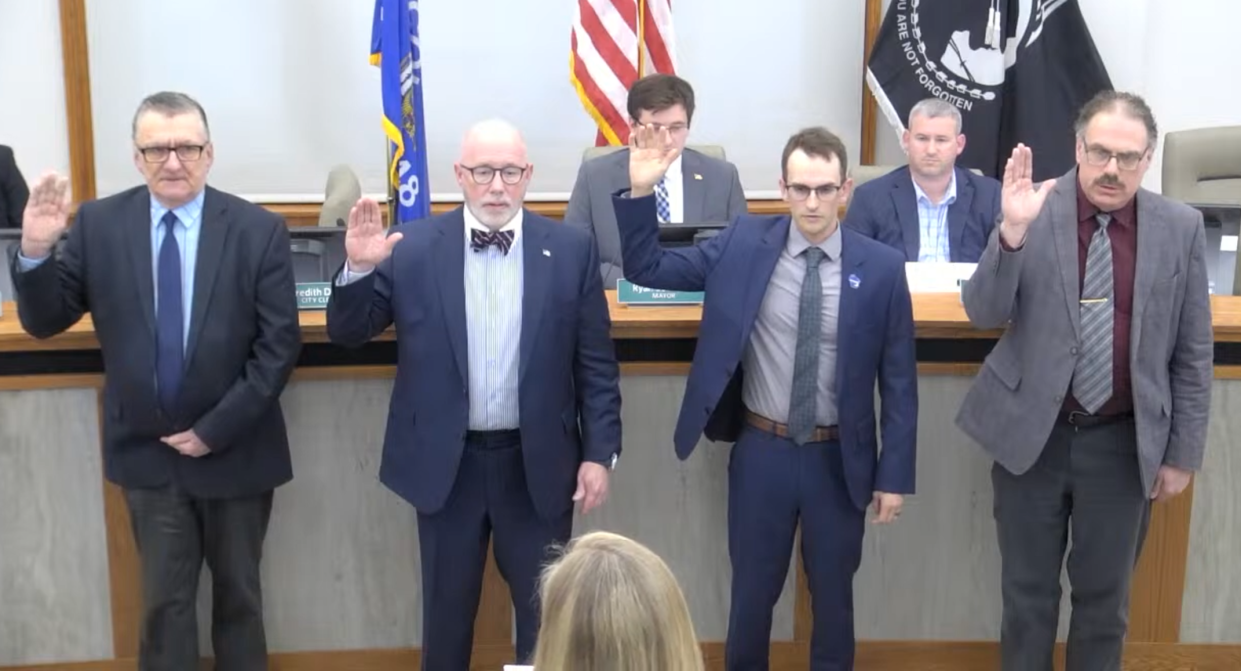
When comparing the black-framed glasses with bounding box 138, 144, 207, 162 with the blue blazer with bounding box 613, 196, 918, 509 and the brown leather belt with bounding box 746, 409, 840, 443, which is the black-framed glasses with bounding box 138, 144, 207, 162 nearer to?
the blue blazer with bounding box 613, 196, 918, 509

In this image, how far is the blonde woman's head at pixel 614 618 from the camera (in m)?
1.50

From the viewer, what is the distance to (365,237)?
2.86 metres

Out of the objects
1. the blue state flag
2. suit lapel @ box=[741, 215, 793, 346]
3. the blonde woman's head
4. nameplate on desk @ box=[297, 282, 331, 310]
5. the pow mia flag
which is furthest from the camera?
the pow mia flag

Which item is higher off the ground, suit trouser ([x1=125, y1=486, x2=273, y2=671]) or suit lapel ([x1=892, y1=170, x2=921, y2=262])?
suit lapel ([x1=892, y1=170, x2=921, y2=262])

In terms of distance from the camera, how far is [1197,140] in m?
5.35

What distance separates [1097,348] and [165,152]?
212 centimetres

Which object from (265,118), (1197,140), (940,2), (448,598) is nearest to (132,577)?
(448,598)

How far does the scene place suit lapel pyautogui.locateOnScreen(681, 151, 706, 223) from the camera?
173 inches

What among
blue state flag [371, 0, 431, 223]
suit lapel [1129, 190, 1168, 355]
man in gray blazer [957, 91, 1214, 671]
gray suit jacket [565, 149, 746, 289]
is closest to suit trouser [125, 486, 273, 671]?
gray suit jacket [565, 149, 746, 289]

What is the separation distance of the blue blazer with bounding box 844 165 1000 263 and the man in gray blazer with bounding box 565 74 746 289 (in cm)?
42

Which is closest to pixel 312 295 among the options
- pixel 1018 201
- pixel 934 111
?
pixel 1018 201

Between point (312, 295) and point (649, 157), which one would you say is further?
point (312, 295)

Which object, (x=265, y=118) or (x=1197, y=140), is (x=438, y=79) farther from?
(x=1197, y=140)

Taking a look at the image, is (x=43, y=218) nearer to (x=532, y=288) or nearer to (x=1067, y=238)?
(x=532, y=288)
